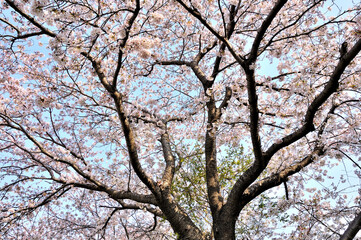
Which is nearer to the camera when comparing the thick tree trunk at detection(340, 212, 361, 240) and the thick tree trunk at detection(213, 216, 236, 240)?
the thick tree trunk at detection(340, 212, 361, 240)

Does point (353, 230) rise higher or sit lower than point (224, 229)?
lower

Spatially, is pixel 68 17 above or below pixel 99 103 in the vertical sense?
below

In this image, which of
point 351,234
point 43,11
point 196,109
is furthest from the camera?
point 196,109

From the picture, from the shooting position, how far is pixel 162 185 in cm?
430

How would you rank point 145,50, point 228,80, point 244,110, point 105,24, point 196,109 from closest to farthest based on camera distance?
point 105,24 < point 145,50 < point 244,110 < point 196,109 < point 228,80

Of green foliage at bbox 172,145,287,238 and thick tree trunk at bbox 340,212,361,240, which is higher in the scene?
green foliage at bbox 172,145,287,238

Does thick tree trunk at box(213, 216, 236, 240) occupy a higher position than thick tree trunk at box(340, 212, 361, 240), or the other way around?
thick tree trunk at box(213, 216, 236, 240)

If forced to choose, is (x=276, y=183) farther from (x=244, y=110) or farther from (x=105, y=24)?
(x=105, y=24)

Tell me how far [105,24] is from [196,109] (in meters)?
2.83

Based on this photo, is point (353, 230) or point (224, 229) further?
point (224, 229)

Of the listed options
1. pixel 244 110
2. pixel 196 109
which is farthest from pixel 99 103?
pixel 244 110

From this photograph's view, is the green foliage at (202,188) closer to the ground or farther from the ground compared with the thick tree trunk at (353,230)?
farther from the ground

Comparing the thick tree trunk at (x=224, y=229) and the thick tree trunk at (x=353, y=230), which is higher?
the thick tree trunk at (x=224, y=229)

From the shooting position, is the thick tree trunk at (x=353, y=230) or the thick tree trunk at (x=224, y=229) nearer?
the thick tree trunk at (x=353, y=230)
